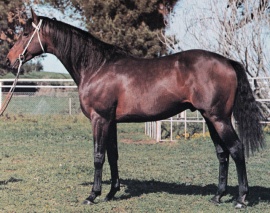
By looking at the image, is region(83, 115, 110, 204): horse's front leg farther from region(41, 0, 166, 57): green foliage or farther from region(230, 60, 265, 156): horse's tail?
region(41, 0, 166, 57): green foliage

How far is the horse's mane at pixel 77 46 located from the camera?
6.14 metres

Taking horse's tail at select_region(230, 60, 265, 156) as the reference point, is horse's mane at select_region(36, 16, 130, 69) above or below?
above

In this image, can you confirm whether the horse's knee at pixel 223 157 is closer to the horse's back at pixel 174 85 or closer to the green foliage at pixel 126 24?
the horse's back at pixel 174 85

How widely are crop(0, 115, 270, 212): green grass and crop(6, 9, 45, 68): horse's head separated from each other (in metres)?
1.70

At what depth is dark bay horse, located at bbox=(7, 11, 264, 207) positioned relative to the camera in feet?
18.7

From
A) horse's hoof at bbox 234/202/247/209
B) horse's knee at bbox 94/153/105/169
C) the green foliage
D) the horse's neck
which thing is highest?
the green foliage

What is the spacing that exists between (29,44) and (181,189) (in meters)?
2.74

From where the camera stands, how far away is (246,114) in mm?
5961

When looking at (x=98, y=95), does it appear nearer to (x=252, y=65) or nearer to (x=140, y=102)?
(x=140, y=102)

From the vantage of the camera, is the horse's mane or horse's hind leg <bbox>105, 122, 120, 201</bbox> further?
horse's hind leg <bbox>105, 122, 120, 201</bbox>

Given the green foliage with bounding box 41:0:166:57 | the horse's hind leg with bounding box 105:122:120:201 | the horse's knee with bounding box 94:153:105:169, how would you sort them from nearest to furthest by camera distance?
the horse's knee with bounding box 94:153:105:169
the horse's hind leg with bounding box 105:122:120:201
the green foliage with bounding box 41:0:166:57

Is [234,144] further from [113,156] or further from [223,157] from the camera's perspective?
[113,156]

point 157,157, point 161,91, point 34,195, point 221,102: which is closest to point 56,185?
point 34,195

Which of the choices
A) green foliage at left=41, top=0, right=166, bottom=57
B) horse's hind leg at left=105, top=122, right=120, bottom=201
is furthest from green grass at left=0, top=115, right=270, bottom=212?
green foliage at left=41, top=0, right=166, bottom=57
